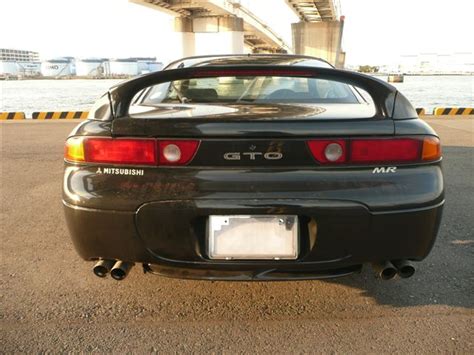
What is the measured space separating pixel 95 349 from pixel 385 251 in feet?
4.83

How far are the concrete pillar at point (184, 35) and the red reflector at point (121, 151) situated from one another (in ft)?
109

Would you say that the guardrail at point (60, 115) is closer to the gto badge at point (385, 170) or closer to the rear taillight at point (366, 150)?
the rear taillight at point (366, 150)

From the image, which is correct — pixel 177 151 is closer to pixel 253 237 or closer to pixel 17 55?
pixel 253 237

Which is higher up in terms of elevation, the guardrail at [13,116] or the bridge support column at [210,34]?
the bridge support column at [210,34]

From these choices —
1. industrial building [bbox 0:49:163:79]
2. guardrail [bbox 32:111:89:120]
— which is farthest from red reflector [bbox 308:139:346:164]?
industrial building [bbox 0:49:163:79]

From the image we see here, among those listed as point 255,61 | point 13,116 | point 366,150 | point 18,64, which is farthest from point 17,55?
point 366,150

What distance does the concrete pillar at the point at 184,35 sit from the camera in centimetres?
3369

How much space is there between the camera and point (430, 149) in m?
2.02

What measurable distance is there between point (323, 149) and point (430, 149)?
0.55 metres

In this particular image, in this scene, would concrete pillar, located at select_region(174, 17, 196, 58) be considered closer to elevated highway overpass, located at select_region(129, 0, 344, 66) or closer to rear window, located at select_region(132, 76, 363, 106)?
elevated highway overpass, located at select_region(129, 0, 344, 66)

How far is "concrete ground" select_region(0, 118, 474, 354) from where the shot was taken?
6.64 feet

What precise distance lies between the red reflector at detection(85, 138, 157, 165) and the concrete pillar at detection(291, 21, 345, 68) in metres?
41.9

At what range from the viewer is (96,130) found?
2047mm

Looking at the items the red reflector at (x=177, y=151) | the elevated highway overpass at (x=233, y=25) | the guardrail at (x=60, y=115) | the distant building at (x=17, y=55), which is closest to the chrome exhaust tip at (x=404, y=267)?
the red reflector at (x=177, y=151)
